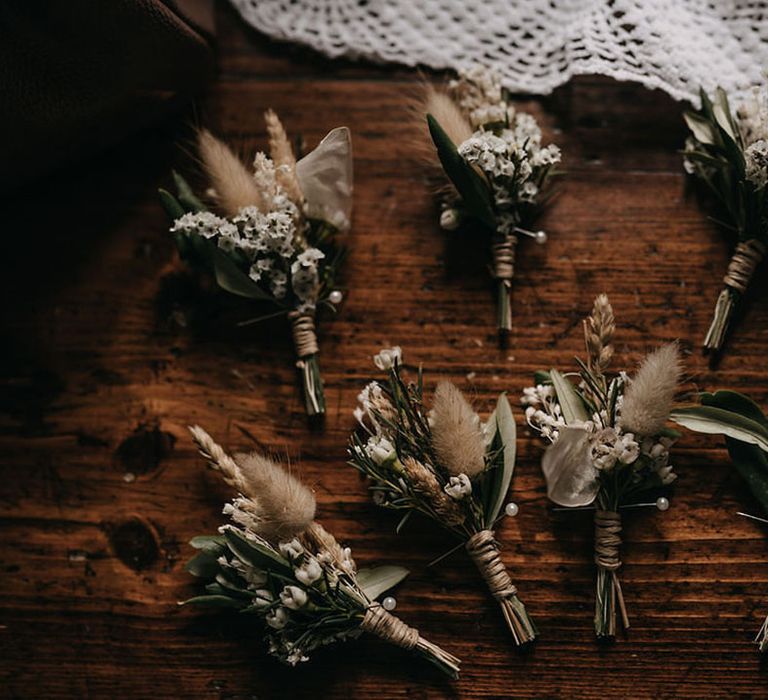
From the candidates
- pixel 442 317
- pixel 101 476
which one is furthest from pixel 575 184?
pixel 101 476

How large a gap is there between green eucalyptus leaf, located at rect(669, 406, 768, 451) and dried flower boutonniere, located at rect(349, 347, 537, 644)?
275 mm

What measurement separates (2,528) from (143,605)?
0.29m

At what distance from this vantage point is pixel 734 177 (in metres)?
1.24

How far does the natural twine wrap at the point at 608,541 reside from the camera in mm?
1181

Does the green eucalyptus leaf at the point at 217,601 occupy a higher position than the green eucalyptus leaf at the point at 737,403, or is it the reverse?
the green eucalyptus leaf at the point at 737,403

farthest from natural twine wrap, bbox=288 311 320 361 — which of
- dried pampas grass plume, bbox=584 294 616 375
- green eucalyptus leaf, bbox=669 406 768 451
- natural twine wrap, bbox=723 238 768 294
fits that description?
natural twine wrap, bbox=723 238 768 294

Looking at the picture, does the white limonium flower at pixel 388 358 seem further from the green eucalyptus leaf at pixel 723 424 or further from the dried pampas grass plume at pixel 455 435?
the green eucalyptus leaf at pixel 723 424

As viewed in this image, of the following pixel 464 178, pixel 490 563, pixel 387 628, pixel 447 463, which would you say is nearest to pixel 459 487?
pixel 447 463

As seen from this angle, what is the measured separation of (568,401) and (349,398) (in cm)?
37

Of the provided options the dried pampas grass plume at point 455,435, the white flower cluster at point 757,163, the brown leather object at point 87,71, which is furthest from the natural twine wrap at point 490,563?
the brown leather object at point 87,71

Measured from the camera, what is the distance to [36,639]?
1.28 metres

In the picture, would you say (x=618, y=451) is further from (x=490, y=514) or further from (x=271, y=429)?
(x=271, y=429)

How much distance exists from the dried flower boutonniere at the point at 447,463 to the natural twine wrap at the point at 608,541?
138mm

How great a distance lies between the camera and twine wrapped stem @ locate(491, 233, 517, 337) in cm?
128
